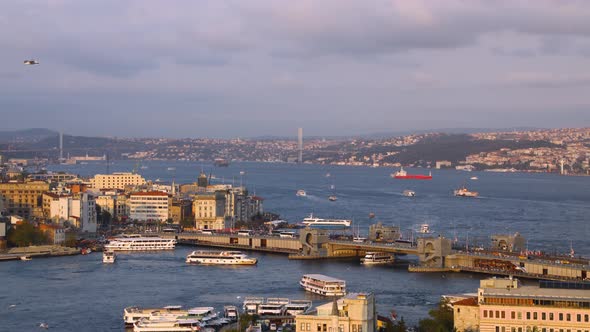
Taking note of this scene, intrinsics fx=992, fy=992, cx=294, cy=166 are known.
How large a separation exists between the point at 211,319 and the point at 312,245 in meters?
10.7

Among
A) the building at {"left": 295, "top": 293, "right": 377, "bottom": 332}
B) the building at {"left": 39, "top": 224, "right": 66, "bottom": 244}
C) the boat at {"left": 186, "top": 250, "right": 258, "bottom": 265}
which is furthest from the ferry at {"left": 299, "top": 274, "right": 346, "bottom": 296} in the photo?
the building at {"left": 39, "top": 224, "right": 66, "bottom": 244}

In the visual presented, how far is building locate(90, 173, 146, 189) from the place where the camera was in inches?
1697

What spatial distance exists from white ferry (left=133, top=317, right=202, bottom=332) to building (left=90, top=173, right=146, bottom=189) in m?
28.2

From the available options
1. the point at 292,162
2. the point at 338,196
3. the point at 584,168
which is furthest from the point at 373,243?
the point at 292,162

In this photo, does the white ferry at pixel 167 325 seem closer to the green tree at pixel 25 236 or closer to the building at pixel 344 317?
the building at pixel 344 317

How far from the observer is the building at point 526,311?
12133 millimetres

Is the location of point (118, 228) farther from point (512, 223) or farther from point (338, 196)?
point (338, 196)

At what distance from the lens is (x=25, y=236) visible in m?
26.7

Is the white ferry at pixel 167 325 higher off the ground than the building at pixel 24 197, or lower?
lower

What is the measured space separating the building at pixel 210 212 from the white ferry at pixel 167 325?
695 inches

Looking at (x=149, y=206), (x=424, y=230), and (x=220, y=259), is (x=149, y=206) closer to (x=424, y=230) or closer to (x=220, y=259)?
(x=424, y=230)

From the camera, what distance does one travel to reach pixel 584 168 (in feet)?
304

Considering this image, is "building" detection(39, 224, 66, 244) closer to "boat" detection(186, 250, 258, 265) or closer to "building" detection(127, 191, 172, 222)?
"boat" detection(186, 250, 258, 265)

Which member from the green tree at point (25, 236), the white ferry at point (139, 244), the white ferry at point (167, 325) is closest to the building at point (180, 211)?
the white ferry at point (139, 244)
